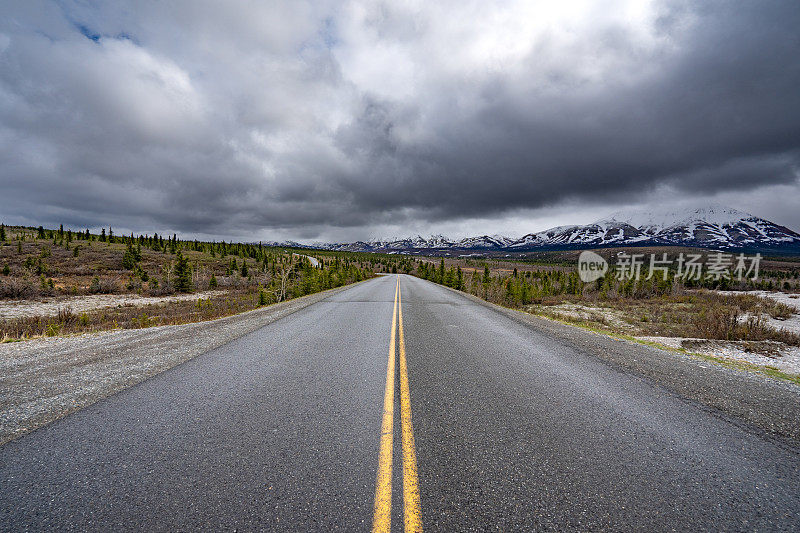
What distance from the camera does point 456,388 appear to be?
15.5ft

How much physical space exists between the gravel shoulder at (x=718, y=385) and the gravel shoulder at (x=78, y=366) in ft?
28.6

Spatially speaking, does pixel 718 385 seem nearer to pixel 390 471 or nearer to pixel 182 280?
pixel 390 471

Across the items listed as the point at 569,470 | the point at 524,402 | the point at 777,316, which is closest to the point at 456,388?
the point at 524,402

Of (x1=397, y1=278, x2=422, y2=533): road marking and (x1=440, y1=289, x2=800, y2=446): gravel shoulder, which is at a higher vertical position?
(x1=440, y1=289, x2=800, y2=446): gravel shoulder

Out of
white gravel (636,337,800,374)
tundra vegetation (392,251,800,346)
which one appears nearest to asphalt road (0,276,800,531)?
white gravel (636,337,800,374)

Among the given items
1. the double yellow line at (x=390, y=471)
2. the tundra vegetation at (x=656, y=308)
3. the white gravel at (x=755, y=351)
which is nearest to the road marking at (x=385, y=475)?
the double yellow line at (x=390, y=471)

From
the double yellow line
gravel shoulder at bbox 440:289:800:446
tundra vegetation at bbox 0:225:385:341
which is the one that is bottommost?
tundra vegetation at bbox 0:225:385:341

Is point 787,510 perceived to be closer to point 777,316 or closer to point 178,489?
point 178,489

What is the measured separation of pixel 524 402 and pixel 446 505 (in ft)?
7.80

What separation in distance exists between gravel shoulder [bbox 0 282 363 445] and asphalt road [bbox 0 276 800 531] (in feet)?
1.25

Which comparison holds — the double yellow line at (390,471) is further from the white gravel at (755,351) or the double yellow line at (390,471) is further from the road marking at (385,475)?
the white gravel at (755,351)

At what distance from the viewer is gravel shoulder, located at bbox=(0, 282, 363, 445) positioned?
3.92 m

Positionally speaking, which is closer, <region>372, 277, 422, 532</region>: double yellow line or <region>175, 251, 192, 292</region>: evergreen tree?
<region>372, 277, 422, 532</region>: double yellow line

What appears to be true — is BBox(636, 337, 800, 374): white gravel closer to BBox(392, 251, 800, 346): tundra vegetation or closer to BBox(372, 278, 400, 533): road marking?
BBox(392, 251, 800, 346): tundra vegetation
